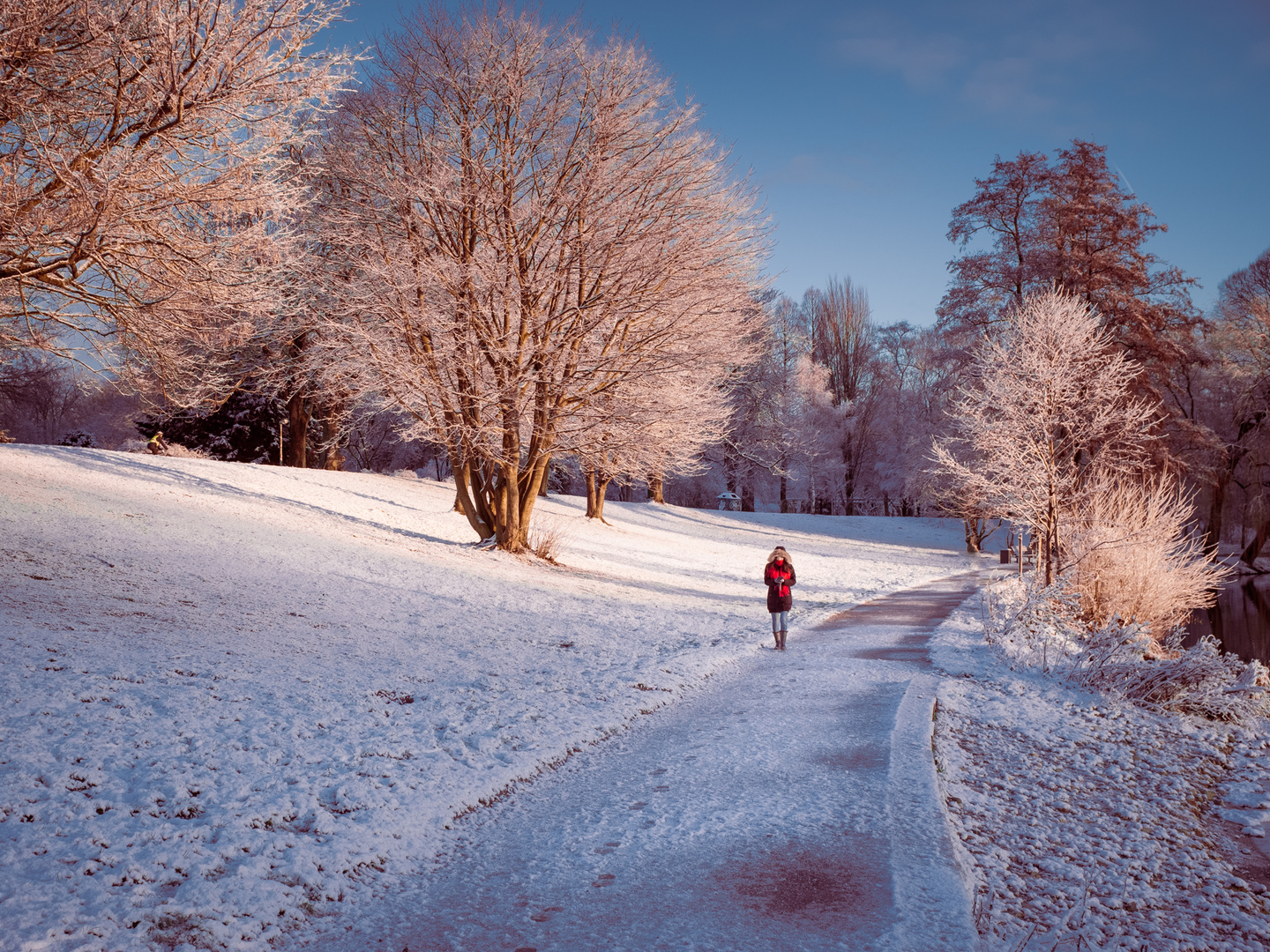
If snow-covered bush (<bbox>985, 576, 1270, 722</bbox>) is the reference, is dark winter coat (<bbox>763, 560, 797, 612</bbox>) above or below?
above

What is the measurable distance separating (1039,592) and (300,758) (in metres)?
11.9

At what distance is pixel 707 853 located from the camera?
14.9 feet

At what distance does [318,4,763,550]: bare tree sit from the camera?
1514 cm

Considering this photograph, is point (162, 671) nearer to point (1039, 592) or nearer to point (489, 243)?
point (489, 243)

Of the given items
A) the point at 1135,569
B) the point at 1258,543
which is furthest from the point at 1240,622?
the point at 1258,543

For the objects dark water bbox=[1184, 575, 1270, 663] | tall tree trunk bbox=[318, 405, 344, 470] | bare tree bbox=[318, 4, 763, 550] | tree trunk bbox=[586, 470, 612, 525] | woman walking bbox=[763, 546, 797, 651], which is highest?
bare tree bbox=[318, 4, 763, 550]

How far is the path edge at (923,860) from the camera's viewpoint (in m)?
3.64

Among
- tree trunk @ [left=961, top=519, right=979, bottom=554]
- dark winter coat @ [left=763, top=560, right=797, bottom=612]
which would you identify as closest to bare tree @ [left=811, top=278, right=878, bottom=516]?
tree trunk @ [left=961, top=519, right=979, bottom=554]

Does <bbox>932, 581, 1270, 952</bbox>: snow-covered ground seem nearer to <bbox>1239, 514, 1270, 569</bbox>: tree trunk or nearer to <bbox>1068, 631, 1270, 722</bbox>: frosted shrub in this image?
<bbox>1068, 631, 1270, 722</bbox>: frosted shrub

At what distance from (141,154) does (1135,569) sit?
1641cm

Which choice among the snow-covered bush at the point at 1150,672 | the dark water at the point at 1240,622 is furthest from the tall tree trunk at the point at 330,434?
the dark water at the point at 1240,622

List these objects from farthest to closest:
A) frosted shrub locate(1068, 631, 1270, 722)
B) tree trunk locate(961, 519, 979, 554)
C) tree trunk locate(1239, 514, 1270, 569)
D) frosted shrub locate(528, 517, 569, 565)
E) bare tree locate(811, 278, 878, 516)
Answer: bare tree locate(811, 278, 878, 516)
tree trunk locate(961, 519, 979, 554)
tree trunk locate(1239, 514, 1270, 569)
frosted shrub locate(528, 517, 569, 565)
frosted shrub locate(1068, 631, 1270, 722)

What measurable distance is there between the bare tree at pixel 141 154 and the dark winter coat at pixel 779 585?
750cm

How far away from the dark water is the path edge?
13691 mm
